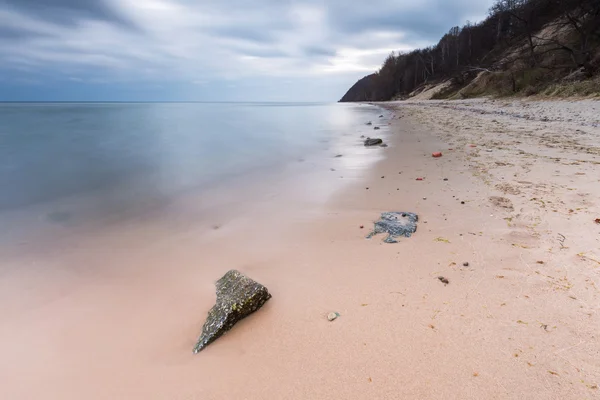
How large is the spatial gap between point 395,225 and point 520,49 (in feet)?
145

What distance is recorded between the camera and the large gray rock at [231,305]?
2295 millimetres

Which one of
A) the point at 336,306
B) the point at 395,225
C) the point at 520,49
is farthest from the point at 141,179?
the point at 520,49

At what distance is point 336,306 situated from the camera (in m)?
2.48

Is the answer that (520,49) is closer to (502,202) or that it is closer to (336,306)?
(502,202)

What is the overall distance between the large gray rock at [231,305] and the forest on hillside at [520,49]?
2459 cm

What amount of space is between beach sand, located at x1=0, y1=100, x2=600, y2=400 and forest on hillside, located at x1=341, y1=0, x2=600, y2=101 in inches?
880

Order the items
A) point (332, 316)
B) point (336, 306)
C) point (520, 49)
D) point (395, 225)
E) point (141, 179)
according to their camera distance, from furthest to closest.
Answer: point (520, 49), point (141, 179), point (395, 225), point (336, 306), point (332, 316)

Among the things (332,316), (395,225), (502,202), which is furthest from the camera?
(502,202)

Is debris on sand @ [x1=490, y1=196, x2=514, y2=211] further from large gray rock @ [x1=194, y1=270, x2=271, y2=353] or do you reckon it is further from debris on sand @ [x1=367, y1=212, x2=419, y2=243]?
large gray rock @ [x1=194, y1=270, x2=271, y2=353]

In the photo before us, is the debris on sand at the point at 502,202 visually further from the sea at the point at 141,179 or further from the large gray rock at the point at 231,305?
the large gray rock at the point at 231,305

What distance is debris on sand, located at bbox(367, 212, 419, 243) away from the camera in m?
3.56

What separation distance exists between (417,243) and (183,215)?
13.2ft

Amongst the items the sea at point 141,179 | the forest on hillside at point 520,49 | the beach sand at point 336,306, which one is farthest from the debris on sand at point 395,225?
the forest on hillside at point 520,49

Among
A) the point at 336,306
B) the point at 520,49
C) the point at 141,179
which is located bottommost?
the point at 141,179
